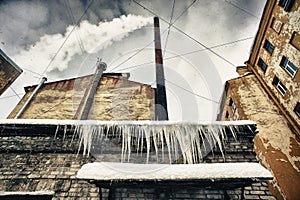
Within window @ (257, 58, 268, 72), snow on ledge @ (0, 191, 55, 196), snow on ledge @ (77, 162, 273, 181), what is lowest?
snow on ledge @ (0, 191, 55, 196)

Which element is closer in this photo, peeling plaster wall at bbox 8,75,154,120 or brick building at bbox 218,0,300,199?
brick building at bbox 218,0,300,199

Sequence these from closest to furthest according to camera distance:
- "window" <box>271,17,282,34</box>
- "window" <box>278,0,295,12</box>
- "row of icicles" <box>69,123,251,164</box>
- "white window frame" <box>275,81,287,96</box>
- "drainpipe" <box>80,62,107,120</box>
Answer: "row of icicles" <box>69,123,251,164</box>, "drainpipe" <box>80,62,107,120</box>, "window" <box>278,0,295,12</box>, "white window frame" <box>275,81,287,96</box>, "window" <box>271,17,282,34</box>

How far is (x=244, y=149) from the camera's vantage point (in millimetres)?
4684

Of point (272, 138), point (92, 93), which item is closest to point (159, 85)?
point (92, 93)

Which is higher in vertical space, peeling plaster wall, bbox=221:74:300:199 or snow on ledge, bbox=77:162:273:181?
peeling plaster wall, bbox=221:74:300:199

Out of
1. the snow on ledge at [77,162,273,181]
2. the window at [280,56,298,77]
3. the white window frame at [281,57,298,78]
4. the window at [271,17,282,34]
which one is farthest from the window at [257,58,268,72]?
the snow on ledge at [77,162,273,181]

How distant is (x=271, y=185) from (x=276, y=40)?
875 cm

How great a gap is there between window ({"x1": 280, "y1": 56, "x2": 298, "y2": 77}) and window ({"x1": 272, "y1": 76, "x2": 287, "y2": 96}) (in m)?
0.82

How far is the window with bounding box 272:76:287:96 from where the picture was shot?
439 inches

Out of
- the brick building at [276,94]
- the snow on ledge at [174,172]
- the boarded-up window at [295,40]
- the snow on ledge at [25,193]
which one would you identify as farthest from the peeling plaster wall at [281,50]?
the snow on ledge at [25,193]

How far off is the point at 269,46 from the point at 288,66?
2.78 meters

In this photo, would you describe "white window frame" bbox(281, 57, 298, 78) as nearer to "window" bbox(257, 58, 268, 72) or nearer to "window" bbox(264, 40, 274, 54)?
"window" bbox(264, 40, 274, 54)

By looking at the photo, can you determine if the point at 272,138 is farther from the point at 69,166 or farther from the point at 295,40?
the point at 69,166

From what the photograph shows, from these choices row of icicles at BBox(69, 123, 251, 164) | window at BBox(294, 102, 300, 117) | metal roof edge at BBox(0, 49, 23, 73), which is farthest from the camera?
window at BBox(294, 102, 300, 117)
